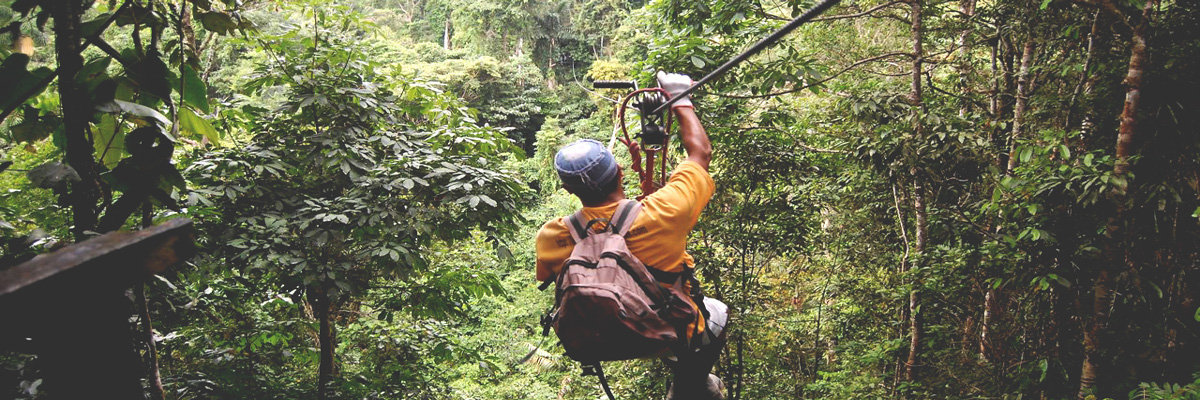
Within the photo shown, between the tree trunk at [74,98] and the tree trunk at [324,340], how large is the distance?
2336 mm

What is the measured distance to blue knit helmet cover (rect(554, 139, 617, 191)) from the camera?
1891mm

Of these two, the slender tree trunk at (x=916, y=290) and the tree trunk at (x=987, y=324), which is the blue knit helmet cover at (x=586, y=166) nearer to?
the slender tree trunk at (x=916, y=290)

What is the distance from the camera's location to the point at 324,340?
4.04 m

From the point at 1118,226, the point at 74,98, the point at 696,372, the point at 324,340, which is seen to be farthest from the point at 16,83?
the point at 1118,226

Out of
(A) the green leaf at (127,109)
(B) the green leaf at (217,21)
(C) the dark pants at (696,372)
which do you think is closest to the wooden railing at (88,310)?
(A) the green leaf at (127,109)

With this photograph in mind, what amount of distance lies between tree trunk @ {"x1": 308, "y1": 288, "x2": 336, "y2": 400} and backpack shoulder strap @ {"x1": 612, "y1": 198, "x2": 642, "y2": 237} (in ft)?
8.42

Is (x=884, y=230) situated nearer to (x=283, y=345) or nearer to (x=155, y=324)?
(x=283, y=345)

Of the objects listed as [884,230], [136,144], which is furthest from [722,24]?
[136,144]

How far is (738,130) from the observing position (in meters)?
4.76

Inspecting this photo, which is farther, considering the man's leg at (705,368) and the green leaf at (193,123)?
the man's leg at (705,368)

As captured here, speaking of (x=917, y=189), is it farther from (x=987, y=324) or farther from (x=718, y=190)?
(x=718, y=190)

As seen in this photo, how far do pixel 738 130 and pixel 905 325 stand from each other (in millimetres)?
2327

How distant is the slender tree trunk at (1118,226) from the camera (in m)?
2.30

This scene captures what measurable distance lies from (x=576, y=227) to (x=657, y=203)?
0.27 meters
